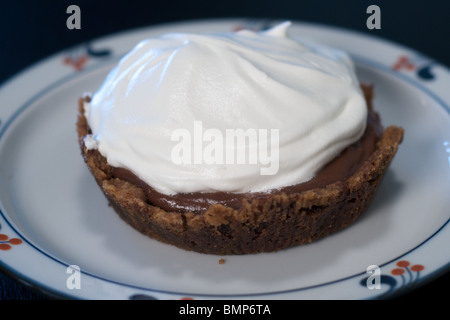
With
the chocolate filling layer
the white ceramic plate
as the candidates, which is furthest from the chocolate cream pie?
the white ceramic plate

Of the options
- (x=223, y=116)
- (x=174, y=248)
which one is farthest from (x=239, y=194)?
(x=174, y=248)

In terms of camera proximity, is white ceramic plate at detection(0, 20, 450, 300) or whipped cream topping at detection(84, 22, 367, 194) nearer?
white ceramic plate at detection(0, 20, 450, 300)

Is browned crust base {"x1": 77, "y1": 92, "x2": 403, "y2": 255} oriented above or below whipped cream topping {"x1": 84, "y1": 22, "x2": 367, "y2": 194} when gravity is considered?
below

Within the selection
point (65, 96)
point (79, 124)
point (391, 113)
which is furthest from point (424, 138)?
point (65, 96)

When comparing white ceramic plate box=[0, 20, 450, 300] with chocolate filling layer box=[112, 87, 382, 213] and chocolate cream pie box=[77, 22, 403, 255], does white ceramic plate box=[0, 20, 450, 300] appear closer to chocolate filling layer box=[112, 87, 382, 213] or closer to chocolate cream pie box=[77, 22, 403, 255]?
chocolate cream pie box=[77, 22, 403, 255]

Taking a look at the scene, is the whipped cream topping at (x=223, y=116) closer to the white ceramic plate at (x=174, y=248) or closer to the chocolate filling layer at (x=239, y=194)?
the chocolate filling layer at (x=239, y=194)

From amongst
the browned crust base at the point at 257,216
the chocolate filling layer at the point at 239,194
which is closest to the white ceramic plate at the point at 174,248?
the browned crust base at the point at 257,216

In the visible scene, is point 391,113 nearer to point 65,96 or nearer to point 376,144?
point 376,144
